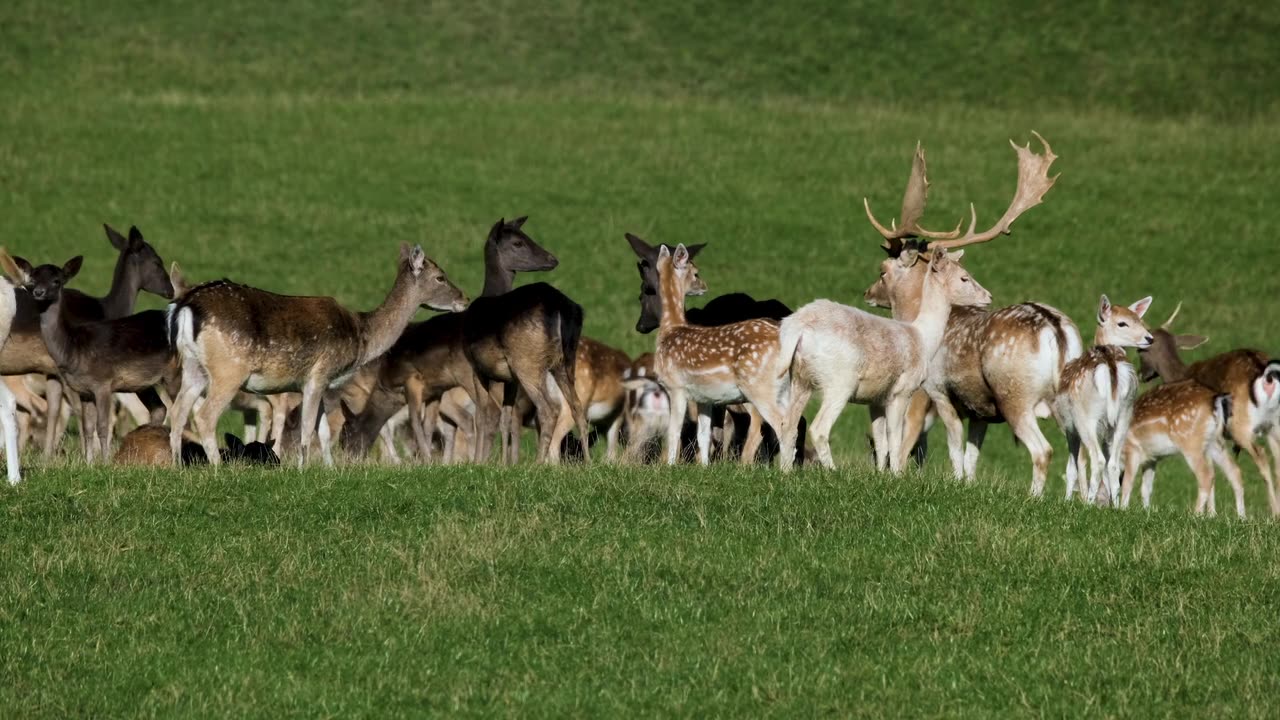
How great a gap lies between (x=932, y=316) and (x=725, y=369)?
153cm

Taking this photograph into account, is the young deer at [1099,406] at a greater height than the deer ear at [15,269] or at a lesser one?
lesser

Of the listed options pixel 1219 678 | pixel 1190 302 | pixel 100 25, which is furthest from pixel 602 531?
pixel 100 25

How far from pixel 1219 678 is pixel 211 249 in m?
21.5

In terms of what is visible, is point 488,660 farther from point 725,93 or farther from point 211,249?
point 725,93

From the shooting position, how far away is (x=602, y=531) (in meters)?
10.5

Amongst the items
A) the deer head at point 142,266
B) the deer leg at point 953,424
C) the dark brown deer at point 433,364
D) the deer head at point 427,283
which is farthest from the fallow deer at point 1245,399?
the deer head at point 142,266

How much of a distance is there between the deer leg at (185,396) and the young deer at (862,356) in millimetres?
4217

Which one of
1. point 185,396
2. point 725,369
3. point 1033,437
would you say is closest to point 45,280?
point 185,396

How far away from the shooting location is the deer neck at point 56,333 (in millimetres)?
13500

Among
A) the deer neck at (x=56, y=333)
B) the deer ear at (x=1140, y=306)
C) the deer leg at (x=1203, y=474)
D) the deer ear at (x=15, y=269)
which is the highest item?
the deer ear at (x=15, y=269)

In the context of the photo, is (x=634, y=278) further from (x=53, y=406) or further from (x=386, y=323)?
(x=386, y=323)

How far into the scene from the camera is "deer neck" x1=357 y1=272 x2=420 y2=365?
Result: 1409 cm

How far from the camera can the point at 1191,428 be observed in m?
15.0

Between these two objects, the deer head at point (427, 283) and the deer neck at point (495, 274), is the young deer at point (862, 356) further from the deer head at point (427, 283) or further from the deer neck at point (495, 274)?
the deer neck at point (495, 274)
